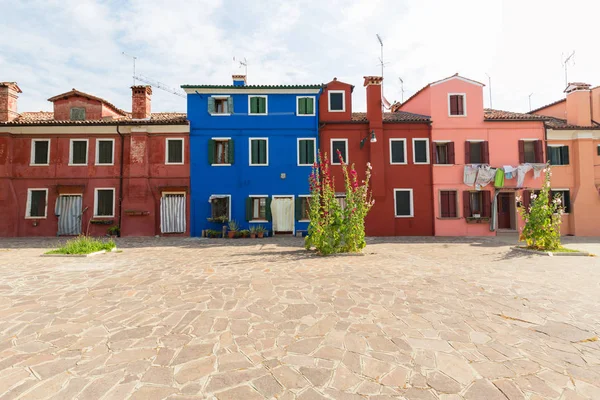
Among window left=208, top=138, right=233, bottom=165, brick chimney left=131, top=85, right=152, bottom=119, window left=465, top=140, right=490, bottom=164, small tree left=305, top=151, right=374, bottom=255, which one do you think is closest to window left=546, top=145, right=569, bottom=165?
window left=465, top=140, right=490, bottom=164

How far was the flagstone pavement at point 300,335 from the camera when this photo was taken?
8.68 feet

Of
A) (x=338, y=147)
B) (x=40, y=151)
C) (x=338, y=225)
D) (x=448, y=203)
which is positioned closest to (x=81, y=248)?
(x=338, y=225)

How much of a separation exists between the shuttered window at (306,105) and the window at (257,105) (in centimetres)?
229

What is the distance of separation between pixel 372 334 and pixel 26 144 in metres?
23.2

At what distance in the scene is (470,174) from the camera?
17.8 metres

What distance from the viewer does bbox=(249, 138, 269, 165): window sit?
18047mm

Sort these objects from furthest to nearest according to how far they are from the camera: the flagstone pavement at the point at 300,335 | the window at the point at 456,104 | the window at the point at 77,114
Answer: the window at the point at 77,114 → the window at the point at 456,104 → the flagstone pavement at the point at 300,335

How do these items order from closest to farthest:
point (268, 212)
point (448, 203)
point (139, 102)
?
point (268, 212)
point (448, 203)
point (139, 102)

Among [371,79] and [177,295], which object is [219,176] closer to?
[371,79]

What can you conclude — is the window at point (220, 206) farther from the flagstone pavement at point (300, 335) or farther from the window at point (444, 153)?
the window at point (444, 153)

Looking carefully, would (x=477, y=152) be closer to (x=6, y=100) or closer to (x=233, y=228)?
(x=233, y=228)

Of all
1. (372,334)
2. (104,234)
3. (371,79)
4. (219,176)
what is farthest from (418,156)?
(104,234)

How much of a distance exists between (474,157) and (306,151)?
10919 millimetres

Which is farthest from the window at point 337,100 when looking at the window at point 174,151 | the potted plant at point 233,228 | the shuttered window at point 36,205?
the shuttered window at point 36,205
